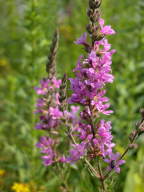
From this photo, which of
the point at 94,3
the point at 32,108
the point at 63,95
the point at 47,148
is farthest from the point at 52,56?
the point at 32,108

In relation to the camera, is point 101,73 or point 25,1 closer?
point 101,73

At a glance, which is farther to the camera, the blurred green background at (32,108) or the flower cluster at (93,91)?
the blurred green background at (32,108)

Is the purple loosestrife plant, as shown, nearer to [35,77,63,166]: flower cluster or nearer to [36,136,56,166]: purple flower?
[35,77,63,166]: flower cluster

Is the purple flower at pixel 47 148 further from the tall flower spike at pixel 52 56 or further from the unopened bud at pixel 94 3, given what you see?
the unopened bud at pixel 94 3

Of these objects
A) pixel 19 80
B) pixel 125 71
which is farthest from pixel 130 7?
pixel 19 80

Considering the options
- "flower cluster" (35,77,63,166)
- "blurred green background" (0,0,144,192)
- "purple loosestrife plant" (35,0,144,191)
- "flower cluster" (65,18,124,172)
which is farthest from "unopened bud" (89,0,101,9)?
"blurred green background" (0,0,144,192)

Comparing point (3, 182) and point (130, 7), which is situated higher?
point (130, 7)

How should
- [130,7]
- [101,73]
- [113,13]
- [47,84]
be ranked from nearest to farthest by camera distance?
1. [101,73]
2. [47,84]
3. [130,7]
4. [113,13]

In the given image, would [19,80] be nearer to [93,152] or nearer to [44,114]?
[44,114]

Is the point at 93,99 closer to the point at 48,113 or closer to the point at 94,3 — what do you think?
the point at 94,3

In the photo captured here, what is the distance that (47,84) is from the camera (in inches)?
122

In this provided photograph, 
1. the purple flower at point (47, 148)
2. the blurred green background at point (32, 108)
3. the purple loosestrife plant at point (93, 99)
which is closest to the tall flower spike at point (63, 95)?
the purple loosestrife plant at point (93, 99)

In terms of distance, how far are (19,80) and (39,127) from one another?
1.72 metres

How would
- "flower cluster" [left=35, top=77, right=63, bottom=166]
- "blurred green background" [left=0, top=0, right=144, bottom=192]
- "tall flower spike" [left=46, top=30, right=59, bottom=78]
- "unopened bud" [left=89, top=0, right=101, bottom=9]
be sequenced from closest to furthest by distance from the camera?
1. "unopened bud" [left=89, top=0, right=101, bottom=9]
2. "tall flower spike" [left=46, top=30, right=59, bottom=78]
3. "flower cluster" [left=35, top=77, right=63, bottom=166]
4. "blurred green background" [left=0, top=0, right=144, bottom=192]
